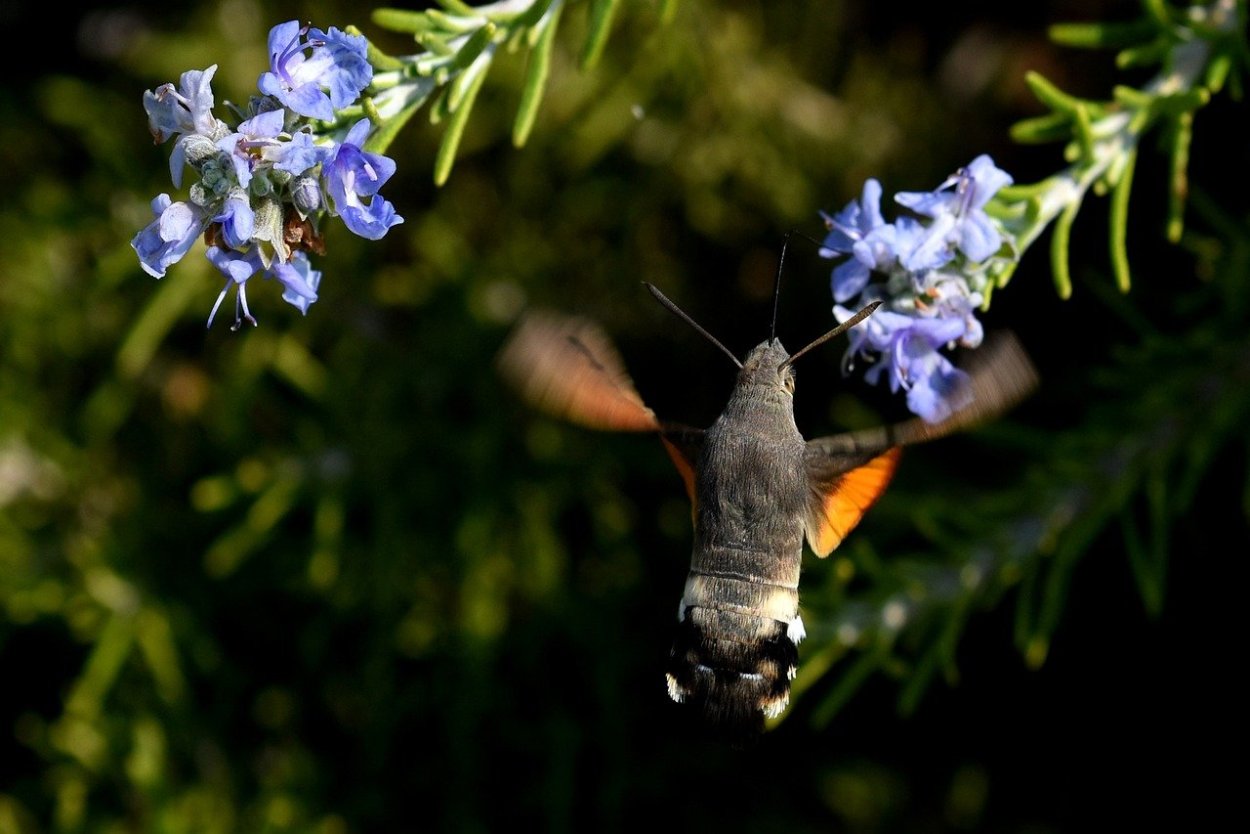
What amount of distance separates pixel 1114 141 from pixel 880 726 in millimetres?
1855

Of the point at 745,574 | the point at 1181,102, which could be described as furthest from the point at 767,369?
the point at 1181,102

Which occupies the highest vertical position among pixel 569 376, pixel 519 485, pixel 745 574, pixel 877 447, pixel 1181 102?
pixel 1181 102

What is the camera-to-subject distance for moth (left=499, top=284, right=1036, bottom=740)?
70.7 inches

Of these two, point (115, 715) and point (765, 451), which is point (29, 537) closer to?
point (115, 715)

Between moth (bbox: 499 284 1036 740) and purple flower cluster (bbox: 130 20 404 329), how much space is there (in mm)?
348

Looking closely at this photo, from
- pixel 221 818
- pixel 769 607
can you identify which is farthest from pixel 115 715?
pixel 769 607

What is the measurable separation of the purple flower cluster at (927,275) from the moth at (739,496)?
58 millimetres

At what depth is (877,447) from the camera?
1.76m

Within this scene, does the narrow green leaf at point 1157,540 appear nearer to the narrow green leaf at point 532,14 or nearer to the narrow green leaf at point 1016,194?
the narrow green leaf at point 1016,194

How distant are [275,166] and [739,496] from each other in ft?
2.54

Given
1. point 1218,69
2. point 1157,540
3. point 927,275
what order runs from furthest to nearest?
point 1157,540, point 1218,69, point 927,275

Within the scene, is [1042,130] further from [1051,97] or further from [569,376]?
[569,376]

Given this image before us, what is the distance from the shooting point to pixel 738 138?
3.42 m

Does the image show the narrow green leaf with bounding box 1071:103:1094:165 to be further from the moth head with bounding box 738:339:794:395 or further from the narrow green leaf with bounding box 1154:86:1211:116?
the moth head with bounding box 738:339:794:395
